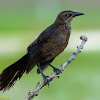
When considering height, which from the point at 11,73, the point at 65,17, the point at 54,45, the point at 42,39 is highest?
the point at 65,17

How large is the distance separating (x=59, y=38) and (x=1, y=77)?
0.89m

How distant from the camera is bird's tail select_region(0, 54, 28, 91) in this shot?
246 cm

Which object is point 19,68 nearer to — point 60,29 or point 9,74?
point 9,74

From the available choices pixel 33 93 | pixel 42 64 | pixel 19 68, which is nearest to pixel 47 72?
pixel 42 64

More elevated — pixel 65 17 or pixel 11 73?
pixel 65 17

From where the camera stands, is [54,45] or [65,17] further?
[65,17]

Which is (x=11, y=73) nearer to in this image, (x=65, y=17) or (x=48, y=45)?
(x=48, y=45)

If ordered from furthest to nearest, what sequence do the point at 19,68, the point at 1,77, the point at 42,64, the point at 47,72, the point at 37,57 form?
the point at 47,72 → the point at 42,64 → the point at 37,57 → the point at 19,68 → the point at 1,77

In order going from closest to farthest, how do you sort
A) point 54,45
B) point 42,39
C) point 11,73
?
1. point 11,73
2. point 54,45
3. point 42,39

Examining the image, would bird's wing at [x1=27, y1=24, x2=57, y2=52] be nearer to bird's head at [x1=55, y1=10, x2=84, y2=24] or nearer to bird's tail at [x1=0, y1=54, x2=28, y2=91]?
bird's head at [x1=55, y1=10, x2=84, y2=24]

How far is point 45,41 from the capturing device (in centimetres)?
316

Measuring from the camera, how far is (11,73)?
2.60 m

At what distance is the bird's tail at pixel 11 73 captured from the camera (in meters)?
2.46

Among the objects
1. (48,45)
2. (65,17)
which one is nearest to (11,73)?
(48,45)
